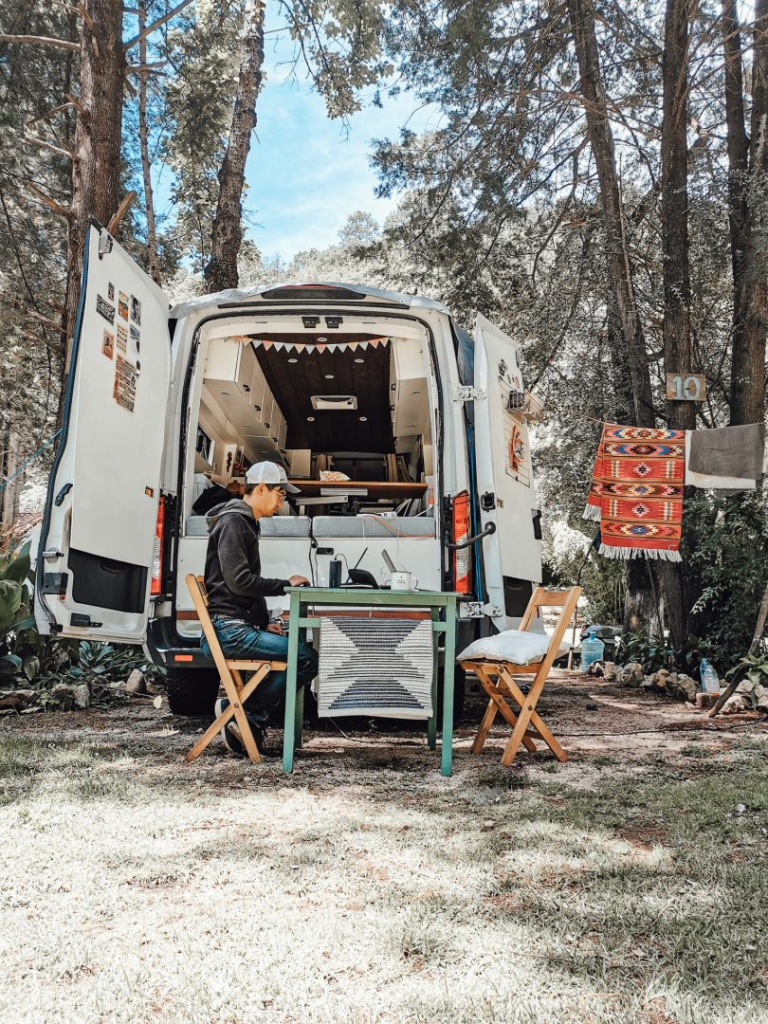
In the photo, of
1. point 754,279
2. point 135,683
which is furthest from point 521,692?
point 754,279

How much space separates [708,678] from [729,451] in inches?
74.2

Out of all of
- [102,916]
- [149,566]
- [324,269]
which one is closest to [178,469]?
[149,566]

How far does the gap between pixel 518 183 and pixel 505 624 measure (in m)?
6.74

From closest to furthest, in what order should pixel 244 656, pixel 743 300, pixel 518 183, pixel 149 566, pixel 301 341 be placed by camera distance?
pixel 244 656, pixel 149 566, pixel 301 341, pixel 743 300, pixel 518 183

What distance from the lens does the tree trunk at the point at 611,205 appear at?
758cm

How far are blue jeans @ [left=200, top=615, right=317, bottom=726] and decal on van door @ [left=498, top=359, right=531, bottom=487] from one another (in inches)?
59.1

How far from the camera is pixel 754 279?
711 centimetres

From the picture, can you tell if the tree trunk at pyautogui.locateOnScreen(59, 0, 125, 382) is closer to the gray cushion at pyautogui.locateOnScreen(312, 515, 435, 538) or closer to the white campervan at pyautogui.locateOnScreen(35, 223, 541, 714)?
the white campervan at pyautogui.locateOnScreen(35, 223, 541, 714)

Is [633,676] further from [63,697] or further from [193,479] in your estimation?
[63,697]

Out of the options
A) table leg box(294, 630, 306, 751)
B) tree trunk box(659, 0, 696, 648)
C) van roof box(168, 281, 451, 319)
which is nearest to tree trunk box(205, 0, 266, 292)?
van roof box(168, 281, 451, 319)

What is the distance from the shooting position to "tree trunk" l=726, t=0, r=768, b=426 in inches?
276

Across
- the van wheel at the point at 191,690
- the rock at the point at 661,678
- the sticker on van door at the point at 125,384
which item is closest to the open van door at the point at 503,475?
the van wheel at the point at 191,690

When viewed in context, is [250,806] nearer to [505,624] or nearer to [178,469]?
[505,624]

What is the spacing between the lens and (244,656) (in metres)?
3.45
